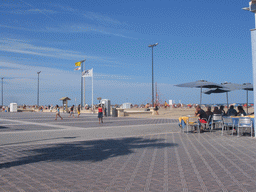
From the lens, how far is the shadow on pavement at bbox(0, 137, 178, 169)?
6949mm

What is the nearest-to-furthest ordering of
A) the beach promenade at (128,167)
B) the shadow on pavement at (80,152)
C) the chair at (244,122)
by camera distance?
1. the beach promenade at (128,167)
2. the shadow on pavement at (80,152)
3. the chair at (244,122)

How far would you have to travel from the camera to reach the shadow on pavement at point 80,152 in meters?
6.95

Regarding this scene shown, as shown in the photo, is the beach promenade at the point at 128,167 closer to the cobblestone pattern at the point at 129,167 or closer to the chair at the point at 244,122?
the cobblestone pattern at the point at 129,167

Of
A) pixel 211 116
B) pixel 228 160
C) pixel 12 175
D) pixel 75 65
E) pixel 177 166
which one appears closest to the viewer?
pixel 12 175

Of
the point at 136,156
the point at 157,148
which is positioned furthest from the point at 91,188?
the point at 157,148

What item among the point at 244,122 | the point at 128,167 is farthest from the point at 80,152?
the point at 244,122

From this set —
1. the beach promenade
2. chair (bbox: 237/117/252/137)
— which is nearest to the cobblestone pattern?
the beach promenade

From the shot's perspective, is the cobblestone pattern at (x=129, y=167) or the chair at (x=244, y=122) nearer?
the cobblestone pattern at (x=129, y=167)

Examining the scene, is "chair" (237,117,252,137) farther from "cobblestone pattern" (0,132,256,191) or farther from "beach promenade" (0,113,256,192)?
"cobblestone pattern" (0,132,256,191)

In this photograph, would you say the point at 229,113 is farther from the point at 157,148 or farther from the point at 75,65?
the point at 75,65

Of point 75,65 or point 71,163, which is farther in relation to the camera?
point 75,65

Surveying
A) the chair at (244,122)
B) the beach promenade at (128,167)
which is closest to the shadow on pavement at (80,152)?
the beach promenade at (128,167)

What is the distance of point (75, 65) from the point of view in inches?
1964

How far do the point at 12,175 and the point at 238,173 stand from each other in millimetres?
4450
